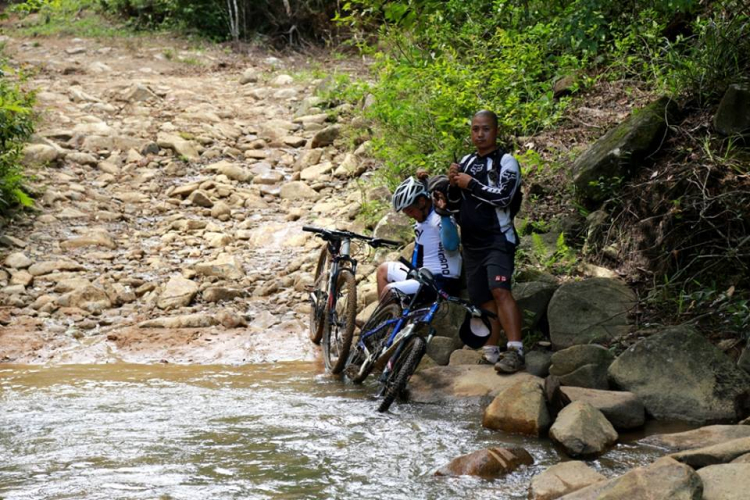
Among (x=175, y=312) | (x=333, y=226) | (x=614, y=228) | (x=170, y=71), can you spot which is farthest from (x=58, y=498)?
(x=170, y=71)

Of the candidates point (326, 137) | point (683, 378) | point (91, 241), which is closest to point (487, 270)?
point (683, 378)

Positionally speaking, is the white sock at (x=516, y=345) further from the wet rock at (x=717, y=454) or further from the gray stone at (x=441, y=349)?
the wet rock at (x=717, y=454)

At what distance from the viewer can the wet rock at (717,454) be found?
12.4ft

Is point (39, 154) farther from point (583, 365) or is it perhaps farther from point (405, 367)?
point (583, 365)

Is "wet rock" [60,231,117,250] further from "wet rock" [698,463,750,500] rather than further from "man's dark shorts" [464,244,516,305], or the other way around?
"wet rock" [698,463,750,500]

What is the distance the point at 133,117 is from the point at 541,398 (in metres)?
11.0

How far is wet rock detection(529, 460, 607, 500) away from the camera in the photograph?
3732 mm

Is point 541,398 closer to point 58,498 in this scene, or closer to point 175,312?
point 58,498

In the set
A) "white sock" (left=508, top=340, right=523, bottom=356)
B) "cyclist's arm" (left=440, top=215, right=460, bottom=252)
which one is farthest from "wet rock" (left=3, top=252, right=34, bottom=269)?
"white sock" (left=508, top=340, right=523, bottom=356)

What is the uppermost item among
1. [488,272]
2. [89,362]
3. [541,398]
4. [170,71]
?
[170,71]

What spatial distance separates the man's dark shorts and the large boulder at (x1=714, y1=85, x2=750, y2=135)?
220 cm

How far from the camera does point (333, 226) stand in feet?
33.0

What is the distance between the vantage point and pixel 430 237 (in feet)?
20.4

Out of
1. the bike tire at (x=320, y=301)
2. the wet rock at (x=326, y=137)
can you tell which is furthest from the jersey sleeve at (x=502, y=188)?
the wet rock at (x=326, y=137)
